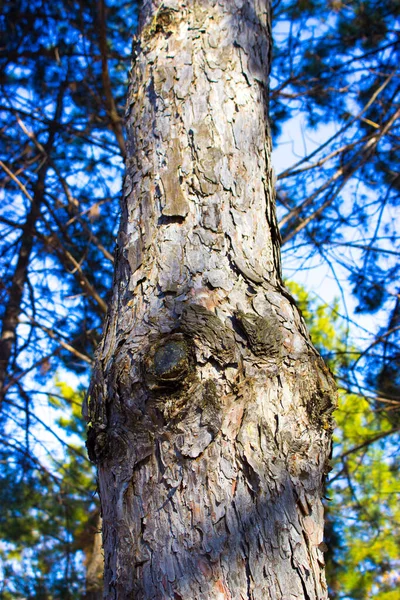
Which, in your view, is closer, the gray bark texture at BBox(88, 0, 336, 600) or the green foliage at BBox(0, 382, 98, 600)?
the gray bark texture at BBox(88, 0, 336, 600)

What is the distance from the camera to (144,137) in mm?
1304

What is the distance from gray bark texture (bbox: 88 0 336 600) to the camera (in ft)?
2.78

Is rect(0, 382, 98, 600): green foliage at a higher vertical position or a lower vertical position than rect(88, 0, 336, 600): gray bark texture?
higher

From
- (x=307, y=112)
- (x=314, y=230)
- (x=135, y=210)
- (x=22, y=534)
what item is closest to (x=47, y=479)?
(x=22, y=534)

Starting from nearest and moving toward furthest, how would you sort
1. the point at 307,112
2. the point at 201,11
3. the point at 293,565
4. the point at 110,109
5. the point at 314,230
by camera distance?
the point at 293,565 → the point at 201,11 → the point at 110,109 → the point at 314,230 → the point at 307,112

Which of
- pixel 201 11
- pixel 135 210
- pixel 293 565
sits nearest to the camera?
pixel 293 565

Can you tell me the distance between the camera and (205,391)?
927 mm

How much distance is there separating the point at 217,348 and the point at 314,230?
11.0 ft

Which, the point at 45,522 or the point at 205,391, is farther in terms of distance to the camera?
the point at 45,522

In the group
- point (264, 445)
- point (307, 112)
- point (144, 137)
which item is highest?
point (307, 112)

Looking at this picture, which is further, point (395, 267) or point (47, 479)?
point (47, 479)

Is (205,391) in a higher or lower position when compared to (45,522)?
lower

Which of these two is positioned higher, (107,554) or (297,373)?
(297,373)

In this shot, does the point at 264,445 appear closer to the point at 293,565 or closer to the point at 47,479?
the point at 293,565
